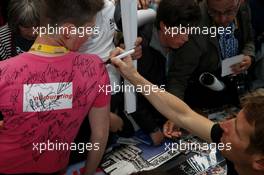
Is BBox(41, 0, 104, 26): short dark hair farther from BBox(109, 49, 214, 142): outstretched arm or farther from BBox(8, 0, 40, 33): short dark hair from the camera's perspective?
BBox(8, 0, 40, 33): short dark hair

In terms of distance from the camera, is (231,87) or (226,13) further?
(231,87)

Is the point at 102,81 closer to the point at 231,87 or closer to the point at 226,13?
the point at 226,13

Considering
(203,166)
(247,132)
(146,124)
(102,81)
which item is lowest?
(203,166)

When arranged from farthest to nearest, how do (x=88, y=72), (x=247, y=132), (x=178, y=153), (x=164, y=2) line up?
(x=178, y=153) → (x=164, y=2) → (x=88, y=72) → (x=247, y=132)

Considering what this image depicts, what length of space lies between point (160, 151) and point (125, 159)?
0.19 metres

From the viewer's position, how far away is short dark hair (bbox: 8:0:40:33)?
5.31ft

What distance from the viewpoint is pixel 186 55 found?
1993 mm

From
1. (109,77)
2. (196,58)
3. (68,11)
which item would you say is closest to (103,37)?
(109,77)

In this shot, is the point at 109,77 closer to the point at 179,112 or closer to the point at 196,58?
the point at 179,112

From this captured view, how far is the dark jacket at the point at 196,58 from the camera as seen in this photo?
1999 mm

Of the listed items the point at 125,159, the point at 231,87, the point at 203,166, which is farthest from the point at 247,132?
the point at 231,87
